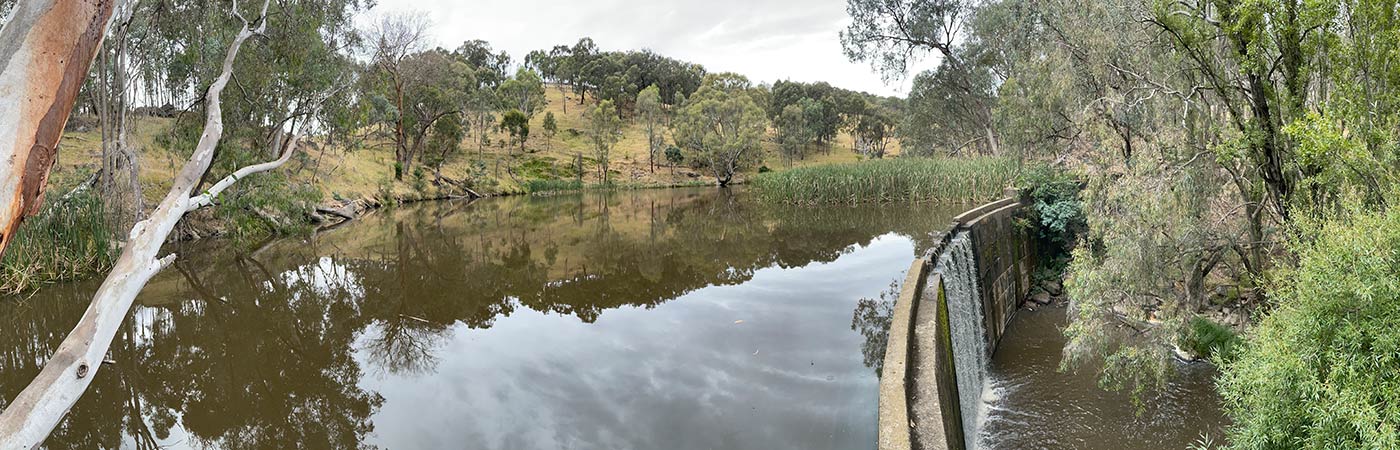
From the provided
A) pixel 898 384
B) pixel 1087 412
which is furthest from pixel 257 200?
pixel 1087 412

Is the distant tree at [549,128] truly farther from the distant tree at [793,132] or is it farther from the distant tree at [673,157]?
the distant tree at [793,132]

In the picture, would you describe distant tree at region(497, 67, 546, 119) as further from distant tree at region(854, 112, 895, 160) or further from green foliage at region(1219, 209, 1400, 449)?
green foliage at region(1219, 209, 1400, 449)

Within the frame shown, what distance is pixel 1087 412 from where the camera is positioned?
626 centimetres

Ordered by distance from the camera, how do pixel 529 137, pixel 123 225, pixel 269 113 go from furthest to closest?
pixel 529 137
pixel 269 113
pixel 123 225

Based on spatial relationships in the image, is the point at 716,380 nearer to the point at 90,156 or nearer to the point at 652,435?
the point at 652,435

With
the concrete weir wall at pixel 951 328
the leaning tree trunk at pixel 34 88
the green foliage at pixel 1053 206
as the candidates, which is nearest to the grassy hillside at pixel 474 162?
the leaning tree trunk at pixel 34 88

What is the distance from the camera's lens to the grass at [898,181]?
19.8 metres

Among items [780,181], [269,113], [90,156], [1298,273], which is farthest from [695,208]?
[1298,273]

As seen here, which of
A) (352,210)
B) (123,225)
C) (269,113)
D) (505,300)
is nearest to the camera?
(505,300)

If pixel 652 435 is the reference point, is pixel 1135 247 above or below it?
above

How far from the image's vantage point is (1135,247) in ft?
20.3

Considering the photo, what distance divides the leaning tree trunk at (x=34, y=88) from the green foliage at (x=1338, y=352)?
502cm

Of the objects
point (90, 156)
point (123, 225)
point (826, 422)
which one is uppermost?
point (90, 156)

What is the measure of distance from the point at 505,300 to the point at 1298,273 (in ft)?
27.7
